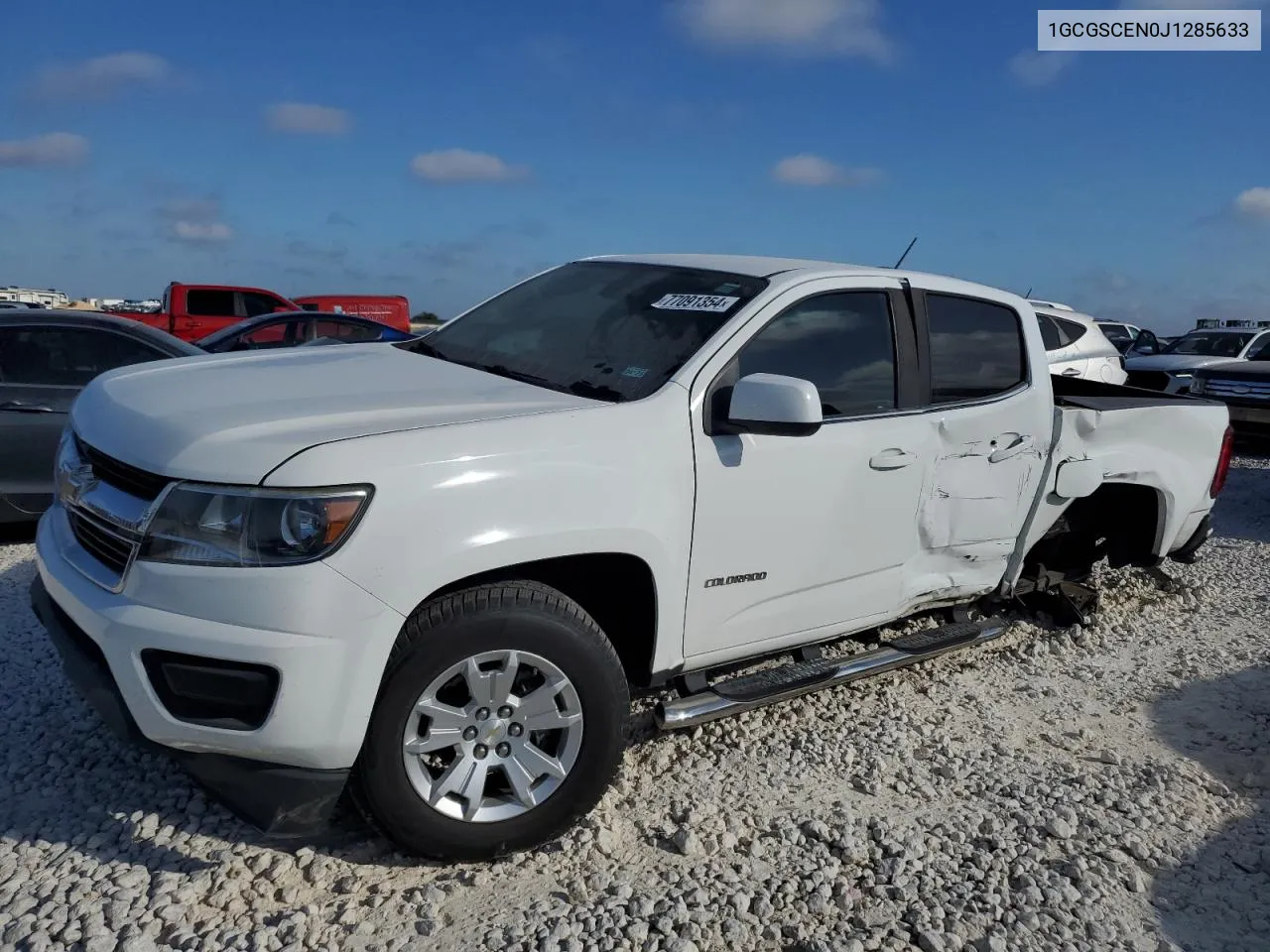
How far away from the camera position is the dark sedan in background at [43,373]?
5742mm

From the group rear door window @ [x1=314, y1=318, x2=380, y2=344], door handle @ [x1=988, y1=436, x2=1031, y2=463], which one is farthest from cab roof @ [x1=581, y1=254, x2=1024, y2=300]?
rear door window @ [x1=314, y1=318, x2=380, y2=344]

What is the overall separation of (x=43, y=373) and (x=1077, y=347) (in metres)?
8.78

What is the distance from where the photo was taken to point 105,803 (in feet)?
10.3

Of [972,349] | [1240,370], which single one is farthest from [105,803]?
[1240,370]

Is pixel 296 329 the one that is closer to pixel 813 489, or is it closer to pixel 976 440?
pixel 976 440

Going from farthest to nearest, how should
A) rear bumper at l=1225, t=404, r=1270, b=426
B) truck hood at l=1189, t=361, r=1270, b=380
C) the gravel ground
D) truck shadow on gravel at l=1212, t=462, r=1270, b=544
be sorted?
A: truck hood at l=1189, t=361, r=1270, b=380, rear bumper at l=1225, t=404, r=1270, b=426, truck shadow on gravel at l=1212, t=462, r=1270, b=544, the gravel ground

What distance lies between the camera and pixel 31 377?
5.92 metres

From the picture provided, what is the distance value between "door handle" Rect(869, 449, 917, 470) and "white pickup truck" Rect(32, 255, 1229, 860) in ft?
0.03

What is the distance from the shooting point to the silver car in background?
43.1 feet

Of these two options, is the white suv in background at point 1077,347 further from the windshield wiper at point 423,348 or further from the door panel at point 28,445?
the door panel at point 28,445

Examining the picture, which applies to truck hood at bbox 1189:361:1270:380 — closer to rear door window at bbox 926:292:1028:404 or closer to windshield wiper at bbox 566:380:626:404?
rear door window at bbox 926:292:1028:404

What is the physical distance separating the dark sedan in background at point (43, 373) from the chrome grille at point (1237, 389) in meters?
9.87

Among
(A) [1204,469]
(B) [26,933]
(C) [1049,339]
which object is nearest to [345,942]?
(B) [26,933]

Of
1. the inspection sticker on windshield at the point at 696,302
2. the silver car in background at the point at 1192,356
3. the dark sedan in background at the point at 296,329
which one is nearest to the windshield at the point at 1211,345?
the silver car in background at the point at 1192,356
